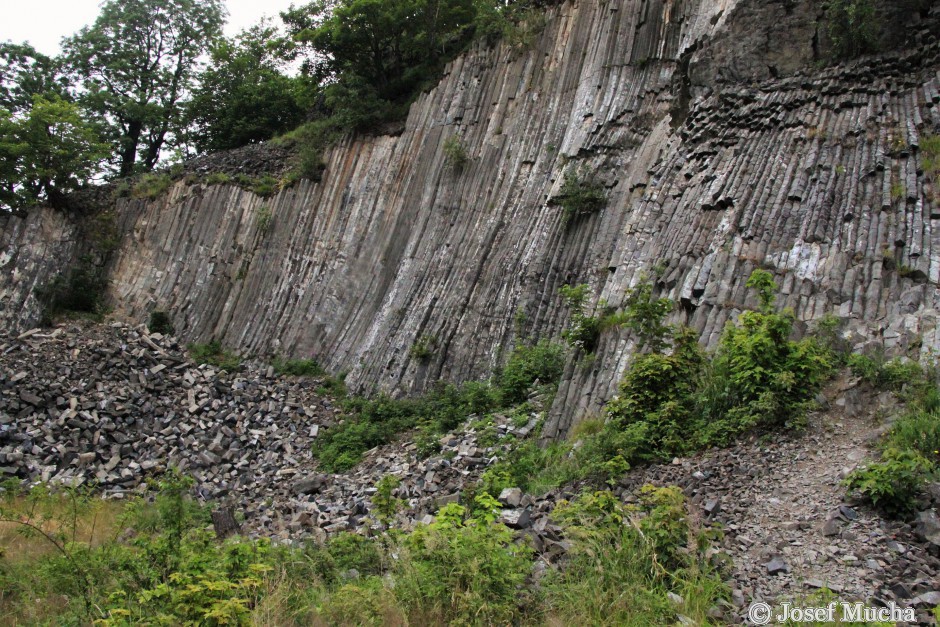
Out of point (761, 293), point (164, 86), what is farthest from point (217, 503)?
point (164, 86)

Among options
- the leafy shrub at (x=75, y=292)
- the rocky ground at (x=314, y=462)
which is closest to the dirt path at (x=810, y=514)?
the rocky ground at (x=314, y=462)

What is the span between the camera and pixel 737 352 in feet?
25.6

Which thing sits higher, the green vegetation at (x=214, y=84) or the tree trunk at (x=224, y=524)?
the green vegetation at (x=214, y=84)

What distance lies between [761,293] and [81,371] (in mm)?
15669

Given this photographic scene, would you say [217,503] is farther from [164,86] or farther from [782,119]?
[164,86]

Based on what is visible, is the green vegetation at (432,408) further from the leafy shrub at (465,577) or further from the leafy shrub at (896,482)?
the leafy shrub at (896,482)

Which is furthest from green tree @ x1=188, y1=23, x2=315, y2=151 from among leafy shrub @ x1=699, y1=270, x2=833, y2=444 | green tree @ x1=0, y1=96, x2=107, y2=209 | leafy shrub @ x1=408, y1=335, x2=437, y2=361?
leafy shrub @ x1=699, y1=270, x2=833, y2=444

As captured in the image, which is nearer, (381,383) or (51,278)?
(381,383)

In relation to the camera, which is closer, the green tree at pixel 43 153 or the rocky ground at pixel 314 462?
the rocky ground at pixel 314 462

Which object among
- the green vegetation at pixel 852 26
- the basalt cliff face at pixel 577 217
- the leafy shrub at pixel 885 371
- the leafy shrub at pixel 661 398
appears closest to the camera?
the leafy shrub at pixel 885 371

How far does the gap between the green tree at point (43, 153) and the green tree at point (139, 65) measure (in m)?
4.93

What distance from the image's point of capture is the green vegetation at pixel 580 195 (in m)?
14.4

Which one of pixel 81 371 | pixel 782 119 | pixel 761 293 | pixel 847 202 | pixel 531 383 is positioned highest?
pixel 782 119

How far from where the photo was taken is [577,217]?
48.1 feet
